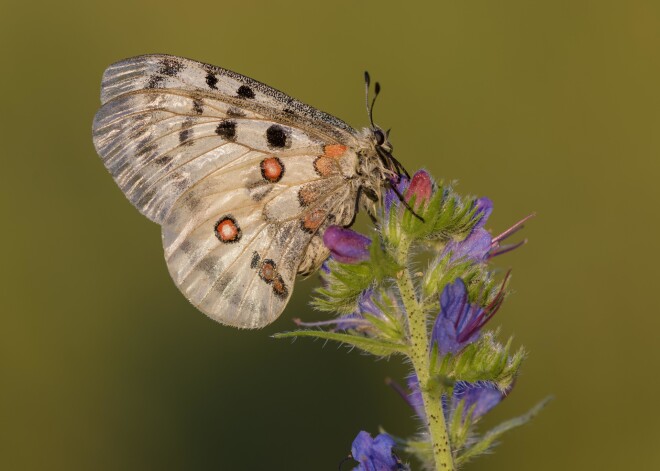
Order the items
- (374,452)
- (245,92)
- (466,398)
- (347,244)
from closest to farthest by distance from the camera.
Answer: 1. (374,452)
2. (347,244)
3. (466,398)
4. (245,92)

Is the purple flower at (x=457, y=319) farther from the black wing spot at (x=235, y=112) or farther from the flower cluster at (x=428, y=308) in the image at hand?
the black wing spot at (x=235, y=112)

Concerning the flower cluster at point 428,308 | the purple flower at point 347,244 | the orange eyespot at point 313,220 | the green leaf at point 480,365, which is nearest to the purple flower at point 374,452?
the flower cluster at point 428,308

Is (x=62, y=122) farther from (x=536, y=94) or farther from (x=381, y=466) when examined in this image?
(x=381, y=466)

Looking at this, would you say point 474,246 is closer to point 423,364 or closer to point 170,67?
point 423,364

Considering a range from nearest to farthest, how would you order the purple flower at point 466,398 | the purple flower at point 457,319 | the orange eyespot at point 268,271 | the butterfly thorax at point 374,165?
the purple flower at point 457,319 < the purple flower at point 466,398 < the butterfly thorax at point 374,165 < the orange eyespot at point 268,271

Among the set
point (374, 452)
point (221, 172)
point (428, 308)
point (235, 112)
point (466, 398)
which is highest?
point (235, 112)

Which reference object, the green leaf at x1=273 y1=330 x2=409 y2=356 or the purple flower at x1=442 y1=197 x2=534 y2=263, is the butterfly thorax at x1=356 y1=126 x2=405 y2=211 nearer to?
the purple flower at x1=442 y1=197 x2=534 y2=263

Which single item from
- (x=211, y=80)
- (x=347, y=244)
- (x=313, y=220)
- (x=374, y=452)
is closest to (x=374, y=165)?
(x=313, y=220)

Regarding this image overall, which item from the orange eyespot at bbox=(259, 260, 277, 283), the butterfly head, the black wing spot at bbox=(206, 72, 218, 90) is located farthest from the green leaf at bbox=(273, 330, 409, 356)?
the black wing spot at bbox=(206, 72, 218, 90)

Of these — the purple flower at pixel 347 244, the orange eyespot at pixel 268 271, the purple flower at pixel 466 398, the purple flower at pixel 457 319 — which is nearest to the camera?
the purple flower at pixel 457 319
